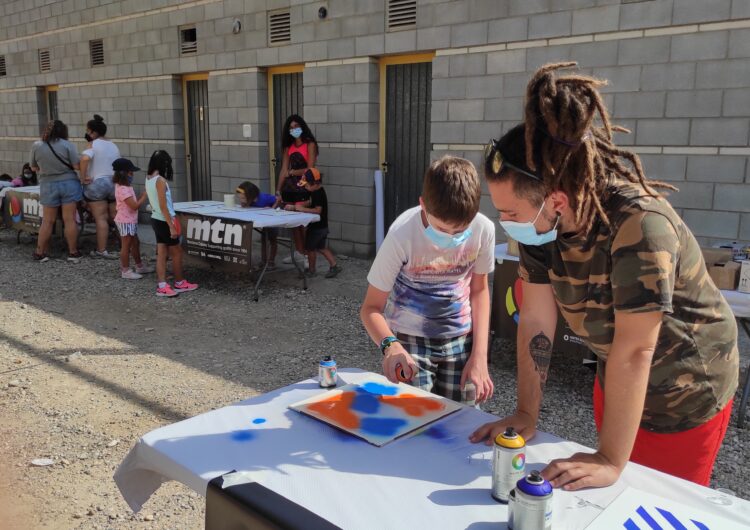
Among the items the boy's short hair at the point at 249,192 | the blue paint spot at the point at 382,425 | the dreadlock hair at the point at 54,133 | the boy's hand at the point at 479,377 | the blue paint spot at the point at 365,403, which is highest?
the dreadlock hair at the point at 54,133

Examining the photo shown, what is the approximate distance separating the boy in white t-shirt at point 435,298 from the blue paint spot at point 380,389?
0.17ft

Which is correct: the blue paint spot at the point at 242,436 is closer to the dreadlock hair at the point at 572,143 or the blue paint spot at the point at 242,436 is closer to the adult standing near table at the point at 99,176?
the dreadlock hair at the point at 572,143

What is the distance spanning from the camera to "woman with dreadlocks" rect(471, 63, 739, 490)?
141cm

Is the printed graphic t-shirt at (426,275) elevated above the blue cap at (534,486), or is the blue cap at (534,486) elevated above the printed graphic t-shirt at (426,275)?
the printed graphic t-shirt at (426,275)

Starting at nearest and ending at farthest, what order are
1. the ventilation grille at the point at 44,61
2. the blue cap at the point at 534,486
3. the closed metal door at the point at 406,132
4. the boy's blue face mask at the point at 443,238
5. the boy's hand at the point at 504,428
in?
the blue cap at the point at 534,486 → the boy's hand at the point at 504,428 → the boy's blue face mask at the point at 443,238 → the closed metal door at the point at 406,132 → the ventilation grille at the point at 44,61

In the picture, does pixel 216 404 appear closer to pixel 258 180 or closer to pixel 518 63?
pixel 518 63

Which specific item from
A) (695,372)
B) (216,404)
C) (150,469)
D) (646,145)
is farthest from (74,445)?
(646,145)

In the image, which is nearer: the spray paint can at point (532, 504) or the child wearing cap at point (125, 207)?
the spray paint can at point (532, 504)

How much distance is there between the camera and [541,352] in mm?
1887

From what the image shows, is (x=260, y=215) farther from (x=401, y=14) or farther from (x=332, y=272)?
(x=401, y=14)

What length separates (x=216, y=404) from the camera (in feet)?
13.1

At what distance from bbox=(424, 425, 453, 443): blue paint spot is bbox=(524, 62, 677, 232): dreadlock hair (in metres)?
0.75

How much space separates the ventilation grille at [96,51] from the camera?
1198 centimetres

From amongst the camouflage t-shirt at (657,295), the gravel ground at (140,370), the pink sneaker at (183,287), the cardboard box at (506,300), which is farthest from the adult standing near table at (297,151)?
the camouflage t-shirt at (657,295)
